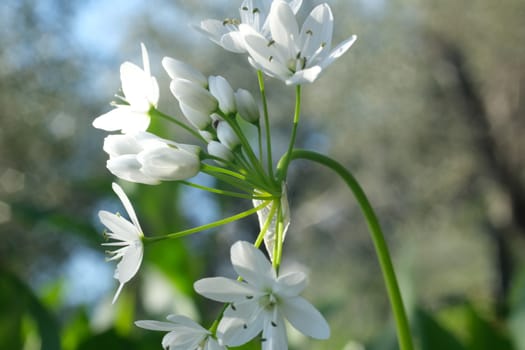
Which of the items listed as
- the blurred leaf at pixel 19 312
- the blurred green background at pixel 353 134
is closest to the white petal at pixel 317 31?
the blurred leaf at pixel 19 312

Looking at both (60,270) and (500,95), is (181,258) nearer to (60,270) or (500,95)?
(60,270)

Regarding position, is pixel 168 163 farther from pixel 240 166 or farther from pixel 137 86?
pixel 137 86

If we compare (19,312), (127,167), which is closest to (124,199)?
(127,167)

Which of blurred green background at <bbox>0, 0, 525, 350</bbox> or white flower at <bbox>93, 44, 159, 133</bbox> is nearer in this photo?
white flower at <bbox>93, 44, 159, 133</bbox>

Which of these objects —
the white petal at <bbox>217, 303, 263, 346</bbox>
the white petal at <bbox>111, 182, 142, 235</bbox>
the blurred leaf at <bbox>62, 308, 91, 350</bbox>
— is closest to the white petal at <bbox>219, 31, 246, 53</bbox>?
the white petal at <bbox>111, 182, 142, 235</bbox>

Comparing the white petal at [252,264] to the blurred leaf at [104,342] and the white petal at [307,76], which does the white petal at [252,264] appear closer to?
the white petal at [307,76]

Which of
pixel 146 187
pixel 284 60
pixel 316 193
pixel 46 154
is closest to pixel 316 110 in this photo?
pixel 316 193

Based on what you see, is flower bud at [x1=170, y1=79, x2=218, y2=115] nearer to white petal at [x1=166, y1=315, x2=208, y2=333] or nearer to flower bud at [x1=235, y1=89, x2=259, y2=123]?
flower bud at [x1=235, y1=89, x2=259, y2=123]
